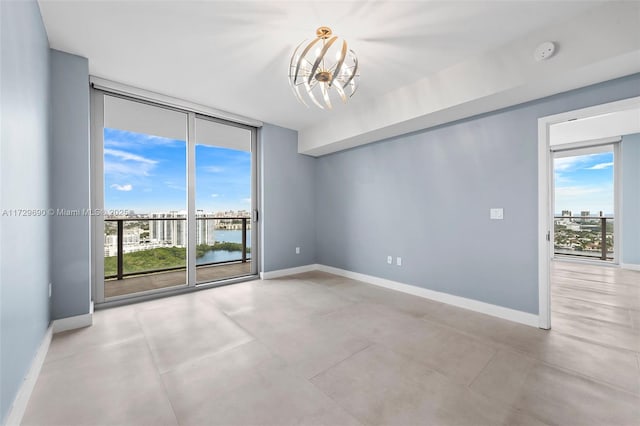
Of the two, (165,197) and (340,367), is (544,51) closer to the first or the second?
(340,367)

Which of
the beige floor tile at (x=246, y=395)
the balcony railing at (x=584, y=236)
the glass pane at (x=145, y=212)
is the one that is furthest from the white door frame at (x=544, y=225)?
the balcony railing at (x=584, y=236)

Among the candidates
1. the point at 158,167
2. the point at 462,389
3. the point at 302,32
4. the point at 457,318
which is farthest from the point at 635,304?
the point at 158,167

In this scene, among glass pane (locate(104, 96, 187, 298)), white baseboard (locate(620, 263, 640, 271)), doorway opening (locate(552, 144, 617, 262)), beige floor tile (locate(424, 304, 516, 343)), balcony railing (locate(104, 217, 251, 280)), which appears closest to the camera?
beige floor tile (locate(424, 304, 516, 343))

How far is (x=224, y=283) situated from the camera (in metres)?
4.20

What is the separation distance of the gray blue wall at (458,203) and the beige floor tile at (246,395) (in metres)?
2.42

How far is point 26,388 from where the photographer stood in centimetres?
159

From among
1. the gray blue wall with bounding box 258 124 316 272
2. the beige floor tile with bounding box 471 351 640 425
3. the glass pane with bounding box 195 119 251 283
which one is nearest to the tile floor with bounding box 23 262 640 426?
the beige floor tile with bounding box 471 351 640 425

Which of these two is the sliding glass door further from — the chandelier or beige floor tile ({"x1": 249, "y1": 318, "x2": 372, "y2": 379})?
the chandelier

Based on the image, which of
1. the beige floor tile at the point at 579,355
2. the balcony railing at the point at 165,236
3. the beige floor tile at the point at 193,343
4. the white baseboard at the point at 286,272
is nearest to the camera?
the beige floor tile at the point at 579,355

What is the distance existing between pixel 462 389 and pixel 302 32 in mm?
2976

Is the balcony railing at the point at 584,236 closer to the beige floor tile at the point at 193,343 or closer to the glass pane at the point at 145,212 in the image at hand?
the beige floor tile at the point at 193,343

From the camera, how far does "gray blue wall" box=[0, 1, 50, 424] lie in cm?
135

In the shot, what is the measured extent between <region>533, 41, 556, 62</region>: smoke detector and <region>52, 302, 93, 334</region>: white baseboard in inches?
192

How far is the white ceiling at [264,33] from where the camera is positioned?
6.57 feet
